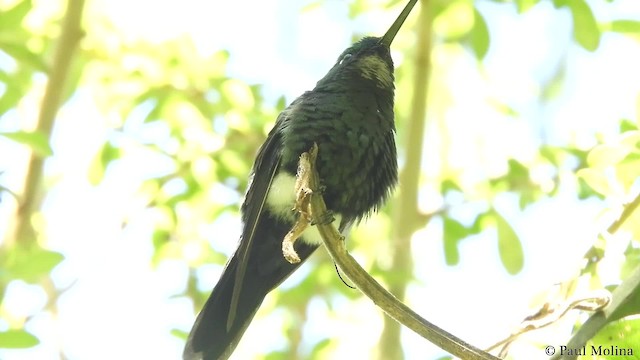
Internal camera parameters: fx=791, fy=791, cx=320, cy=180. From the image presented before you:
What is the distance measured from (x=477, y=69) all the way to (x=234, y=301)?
141 inches

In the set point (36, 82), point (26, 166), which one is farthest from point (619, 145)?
point (36, 82)

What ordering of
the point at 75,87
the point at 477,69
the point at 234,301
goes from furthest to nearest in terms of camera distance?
the point at 477,69 < the point at 75,87 < the point at 234,301

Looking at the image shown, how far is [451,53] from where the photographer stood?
20.8 ft

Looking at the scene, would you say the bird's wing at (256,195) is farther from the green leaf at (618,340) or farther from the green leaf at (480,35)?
the green leaf at (618,340)

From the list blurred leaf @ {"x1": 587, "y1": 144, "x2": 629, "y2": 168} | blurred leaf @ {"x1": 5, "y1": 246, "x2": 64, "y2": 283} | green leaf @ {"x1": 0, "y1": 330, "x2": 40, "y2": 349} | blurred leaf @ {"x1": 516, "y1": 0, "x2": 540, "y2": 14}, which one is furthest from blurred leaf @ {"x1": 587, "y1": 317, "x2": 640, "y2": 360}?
blurred leaf @ {"x1": 516, "y1": 0, "x2": 540, "y2": 14}

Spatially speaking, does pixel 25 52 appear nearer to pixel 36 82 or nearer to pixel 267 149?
pixel 36 82

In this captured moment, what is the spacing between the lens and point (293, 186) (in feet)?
12.3

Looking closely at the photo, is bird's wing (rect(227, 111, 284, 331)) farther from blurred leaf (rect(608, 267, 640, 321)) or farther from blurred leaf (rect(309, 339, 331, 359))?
blurred leaf (rect(608, 267, 640, 321))

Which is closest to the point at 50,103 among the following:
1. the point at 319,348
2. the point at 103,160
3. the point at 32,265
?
the point at 103,160

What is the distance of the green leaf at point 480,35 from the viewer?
438cm

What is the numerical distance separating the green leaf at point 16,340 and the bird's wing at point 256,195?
0.81 meters

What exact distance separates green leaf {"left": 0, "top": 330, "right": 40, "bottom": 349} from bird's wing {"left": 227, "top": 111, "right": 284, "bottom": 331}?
2.67 feet

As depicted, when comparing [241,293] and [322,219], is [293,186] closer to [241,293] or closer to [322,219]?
[241,293]

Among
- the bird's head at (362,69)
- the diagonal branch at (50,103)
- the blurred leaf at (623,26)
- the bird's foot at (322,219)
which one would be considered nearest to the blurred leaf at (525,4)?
the blurred leaf at (623,26)
